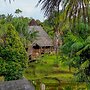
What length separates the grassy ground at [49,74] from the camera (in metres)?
23.6

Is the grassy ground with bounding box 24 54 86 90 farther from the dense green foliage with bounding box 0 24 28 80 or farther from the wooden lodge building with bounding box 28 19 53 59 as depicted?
the wooden lodge building with bounding box 28 19 53 59

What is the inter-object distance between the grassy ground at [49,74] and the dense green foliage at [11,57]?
1.56 metres

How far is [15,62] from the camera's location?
73.8ft

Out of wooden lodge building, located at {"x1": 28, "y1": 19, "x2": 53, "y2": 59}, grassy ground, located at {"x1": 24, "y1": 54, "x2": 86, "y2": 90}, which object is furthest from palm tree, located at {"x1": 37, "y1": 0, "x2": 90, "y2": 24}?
wooden lodge building, located at {"x1": 28, "y1": 19, "x2": 53, "y2": 59}

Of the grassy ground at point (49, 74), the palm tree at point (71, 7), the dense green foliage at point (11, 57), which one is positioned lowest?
the grassy ground at point (49, 74)

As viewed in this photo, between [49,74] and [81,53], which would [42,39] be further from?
[81,53]

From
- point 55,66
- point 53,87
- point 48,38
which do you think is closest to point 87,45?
point 53,87

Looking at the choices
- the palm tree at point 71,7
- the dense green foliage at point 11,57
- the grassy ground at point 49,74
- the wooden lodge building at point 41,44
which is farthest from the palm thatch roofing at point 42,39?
the palm tree at point 71,7

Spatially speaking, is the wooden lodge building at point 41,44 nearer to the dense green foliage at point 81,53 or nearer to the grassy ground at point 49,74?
the grassy ground at point 49,74

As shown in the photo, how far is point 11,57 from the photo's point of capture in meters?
22.6

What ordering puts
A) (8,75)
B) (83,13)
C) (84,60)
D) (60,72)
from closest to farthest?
(83,13) → (84,60) → (8,75) → (60,72)

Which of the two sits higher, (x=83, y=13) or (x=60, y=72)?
(x=83, y=13)

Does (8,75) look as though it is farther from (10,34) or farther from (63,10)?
→ (63,10)

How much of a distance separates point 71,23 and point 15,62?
20.7m
